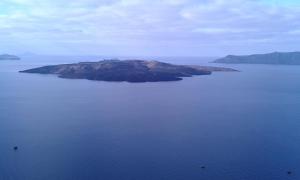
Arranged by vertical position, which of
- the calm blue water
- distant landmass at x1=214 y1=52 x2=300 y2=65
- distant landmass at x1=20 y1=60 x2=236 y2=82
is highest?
distant landmass at x1=214 y1=52 x2=300 y2=65

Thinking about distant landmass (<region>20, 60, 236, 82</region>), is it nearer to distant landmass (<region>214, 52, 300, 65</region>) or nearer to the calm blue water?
the calm blue water

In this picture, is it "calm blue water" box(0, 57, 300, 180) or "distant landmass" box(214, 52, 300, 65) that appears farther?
"distant landmass" box(214, 52, 300, 65)

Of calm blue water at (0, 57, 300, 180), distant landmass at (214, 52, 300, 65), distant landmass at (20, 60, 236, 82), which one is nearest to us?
calm blue water at (0, 57, 300, 180)

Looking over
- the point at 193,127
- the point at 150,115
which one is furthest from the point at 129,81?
the point at 193,127

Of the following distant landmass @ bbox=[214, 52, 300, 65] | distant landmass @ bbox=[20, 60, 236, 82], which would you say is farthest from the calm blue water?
distant landmass @ bbox=[214, 52, 300, 65]

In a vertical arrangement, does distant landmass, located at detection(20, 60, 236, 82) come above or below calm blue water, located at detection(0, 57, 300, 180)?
above

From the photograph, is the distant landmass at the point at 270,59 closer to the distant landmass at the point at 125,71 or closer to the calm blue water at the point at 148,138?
the distant landmass at the point at 125,71

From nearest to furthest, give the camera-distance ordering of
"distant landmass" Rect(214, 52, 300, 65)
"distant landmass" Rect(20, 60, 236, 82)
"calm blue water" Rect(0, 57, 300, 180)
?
"calm blue water" Rect(0, 57, 300, 180) < "distant landmass" Rect(20, 60, 236, 82) < "distant landmass" Rect(214, 52, 300, 65)
